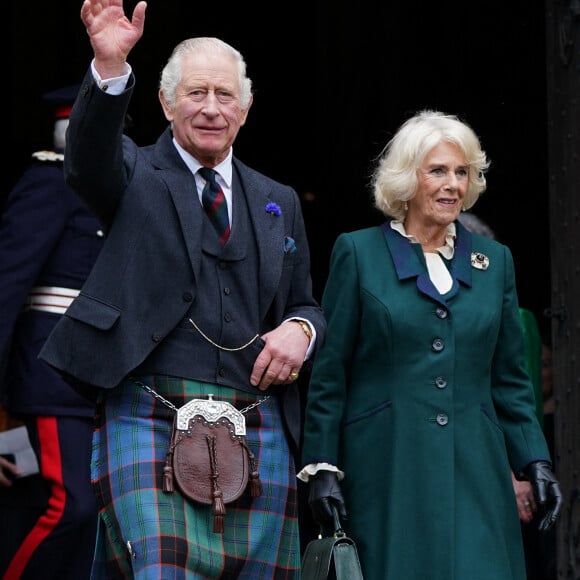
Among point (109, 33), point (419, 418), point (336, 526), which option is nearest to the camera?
point (109, 33)

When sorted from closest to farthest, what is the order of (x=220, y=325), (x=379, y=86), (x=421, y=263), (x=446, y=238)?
(x=220, y=325) → (x=421, y=263) → (x=446, y=238) → (x=379, y=86)

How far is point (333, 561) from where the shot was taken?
15.9ft

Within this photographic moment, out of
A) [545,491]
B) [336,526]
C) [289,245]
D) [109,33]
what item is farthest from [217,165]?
[545,491]

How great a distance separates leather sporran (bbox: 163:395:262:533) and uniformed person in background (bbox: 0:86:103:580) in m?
1.61

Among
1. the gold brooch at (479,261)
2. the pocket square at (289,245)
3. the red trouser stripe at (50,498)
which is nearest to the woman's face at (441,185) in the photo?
the gold brooch at (479,261)

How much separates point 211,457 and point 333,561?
1.90 feet

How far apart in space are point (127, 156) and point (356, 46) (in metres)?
4.34

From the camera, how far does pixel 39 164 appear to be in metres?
6.35

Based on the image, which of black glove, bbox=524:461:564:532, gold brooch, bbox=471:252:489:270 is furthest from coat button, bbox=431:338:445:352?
black glove, bbox=524:461:564:532

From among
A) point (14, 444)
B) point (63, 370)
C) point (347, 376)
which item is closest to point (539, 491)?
point (347, 376)

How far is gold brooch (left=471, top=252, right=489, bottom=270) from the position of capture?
5383mm

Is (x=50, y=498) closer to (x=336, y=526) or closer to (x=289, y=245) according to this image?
(x=336, y=526)

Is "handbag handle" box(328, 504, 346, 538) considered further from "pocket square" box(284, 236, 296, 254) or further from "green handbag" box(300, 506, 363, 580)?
"pocket square" box(284, 236, 296, 254)

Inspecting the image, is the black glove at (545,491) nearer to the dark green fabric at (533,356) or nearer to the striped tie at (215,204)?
the dark green fabric at (533,356)
